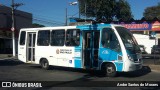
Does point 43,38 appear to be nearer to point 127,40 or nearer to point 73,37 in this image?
point 73,37

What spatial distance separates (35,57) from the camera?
19.8 metres

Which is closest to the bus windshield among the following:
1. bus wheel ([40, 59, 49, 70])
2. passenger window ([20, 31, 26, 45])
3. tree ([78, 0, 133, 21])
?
bus wheel ([40, 59, 49, 70])

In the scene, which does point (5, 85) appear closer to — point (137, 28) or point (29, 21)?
point (137, 28)

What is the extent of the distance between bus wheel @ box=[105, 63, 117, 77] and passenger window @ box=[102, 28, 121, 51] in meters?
0.94

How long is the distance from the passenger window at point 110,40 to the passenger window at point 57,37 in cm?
300

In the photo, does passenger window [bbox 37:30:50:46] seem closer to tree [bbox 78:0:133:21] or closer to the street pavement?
the street pavement

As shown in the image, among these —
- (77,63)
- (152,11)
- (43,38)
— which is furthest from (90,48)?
(152,11)

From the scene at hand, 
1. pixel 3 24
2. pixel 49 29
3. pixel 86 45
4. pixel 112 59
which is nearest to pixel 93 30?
pixel 86 45

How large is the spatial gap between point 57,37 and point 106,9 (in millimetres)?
37181

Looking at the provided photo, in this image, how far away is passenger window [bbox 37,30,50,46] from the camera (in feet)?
62.8

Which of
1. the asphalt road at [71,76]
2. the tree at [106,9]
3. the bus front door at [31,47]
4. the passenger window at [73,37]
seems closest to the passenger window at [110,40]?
the asphalt road at [71,76]

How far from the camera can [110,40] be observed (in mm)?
15961

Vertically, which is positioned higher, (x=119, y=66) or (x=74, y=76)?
(x=119, y=66)

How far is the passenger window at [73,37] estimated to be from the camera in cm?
1744
